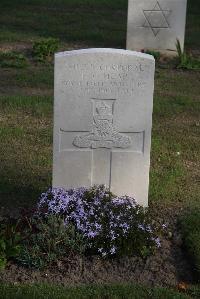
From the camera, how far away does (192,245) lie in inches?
205

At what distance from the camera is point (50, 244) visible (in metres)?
4.91

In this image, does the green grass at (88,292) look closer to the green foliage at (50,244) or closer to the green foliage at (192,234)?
the green foliage at (50,244)

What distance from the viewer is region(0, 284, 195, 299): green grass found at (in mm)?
4566

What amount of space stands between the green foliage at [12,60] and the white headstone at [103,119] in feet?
17.6

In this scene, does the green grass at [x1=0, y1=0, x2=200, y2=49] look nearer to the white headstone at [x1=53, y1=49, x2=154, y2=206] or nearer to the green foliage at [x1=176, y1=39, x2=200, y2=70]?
the green foliage at [x1=176, y1=39, x2=200, y2=70]

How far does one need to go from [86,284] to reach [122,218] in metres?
0.59

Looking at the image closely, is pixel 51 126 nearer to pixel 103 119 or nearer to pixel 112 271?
pixel 103 119

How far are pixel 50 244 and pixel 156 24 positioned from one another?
7078 millimetres

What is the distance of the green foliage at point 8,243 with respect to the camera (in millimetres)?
4801

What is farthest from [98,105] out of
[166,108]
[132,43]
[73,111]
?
[132,43]

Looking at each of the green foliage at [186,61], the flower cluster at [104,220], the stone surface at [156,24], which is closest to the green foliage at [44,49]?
the stone surface at [156,24]

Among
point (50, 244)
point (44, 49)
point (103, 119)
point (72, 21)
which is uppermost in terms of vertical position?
point (72, 21)

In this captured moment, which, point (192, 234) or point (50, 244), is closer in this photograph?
point (50, 244)

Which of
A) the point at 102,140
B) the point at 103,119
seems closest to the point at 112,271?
the point at 102,140
